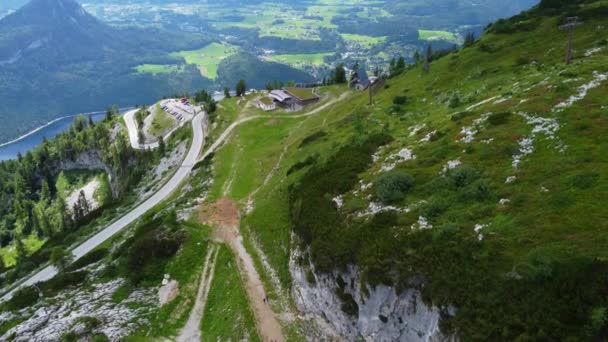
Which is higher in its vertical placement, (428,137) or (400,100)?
(428,137)

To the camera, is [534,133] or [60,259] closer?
[534,133]

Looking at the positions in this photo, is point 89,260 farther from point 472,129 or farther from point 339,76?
point 339,76

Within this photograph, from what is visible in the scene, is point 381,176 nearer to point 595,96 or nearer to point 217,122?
point 595,96

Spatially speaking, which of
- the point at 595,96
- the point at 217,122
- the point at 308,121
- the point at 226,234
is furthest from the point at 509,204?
the point at 217,122

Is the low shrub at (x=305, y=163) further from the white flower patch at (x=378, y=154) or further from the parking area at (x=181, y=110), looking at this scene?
the parking area at (x=181, y=110)

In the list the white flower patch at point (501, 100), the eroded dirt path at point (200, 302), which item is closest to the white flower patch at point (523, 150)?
the white flower patch at point (501, 100)

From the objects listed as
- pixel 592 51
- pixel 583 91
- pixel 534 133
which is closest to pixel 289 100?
pixel 592 51

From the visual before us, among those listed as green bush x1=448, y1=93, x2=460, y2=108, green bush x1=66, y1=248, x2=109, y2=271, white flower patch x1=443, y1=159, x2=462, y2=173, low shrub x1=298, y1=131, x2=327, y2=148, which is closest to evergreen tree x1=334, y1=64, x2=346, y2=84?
low shrub x1=298, y1=131, x2=327, y2=148
